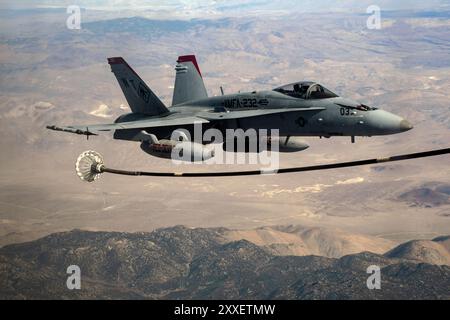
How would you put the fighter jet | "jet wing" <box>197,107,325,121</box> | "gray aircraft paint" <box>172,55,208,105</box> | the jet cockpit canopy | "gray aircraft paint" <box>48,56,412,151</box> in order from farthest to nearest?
"gray aircraft paint" <box>172,55,208,105</box> < the jet cockpit canopy < "jet wing" <box>197,107,325,121</box> < the fighter jet < "gray aircraft paint" <box>48,56,412,151</box>

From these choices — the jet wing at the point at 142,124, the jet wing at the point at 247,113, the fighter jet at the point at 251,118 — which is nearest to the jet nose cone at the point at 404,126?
the fighter jet at the point at 251,118

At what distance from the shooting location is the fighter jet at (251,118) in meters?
31.9

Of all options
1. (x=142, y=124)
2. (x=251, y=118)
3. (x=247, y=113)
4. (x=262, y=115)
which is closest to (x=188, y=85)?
(x=142, y=124)

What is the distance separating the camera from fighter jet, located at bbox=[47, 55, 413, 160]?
105 ft

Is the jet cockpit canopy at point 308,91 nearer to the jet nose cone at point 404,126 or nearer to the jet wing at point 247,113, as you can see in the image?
the jet wing at point 247,113

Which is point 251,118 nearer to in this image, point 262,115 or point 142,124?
point 262,115

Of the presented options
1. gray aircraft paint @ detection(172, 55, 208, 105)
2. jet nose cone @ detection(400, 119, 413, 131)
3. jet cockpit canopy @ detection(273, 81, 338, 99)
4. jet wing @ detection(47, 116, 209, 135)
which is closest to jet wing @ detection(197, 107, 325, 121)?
jet wing @ detection(47, 116, 209, 135)

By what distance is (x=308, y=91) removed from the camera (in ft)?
109

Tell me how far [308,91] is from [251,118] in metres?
2.85

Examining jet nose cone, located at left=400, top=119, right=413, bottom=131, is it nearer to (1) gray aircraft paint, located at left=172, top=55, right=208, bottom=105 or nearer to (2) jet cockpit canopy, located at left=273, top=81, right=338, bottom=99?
(2) jet cockpit canopy, located at left=273, top=81, right=338, bottom=99

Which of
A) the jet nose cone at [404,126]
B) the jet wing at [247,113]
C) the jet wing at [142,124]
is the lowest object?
the jet nose cone at [404,126]
